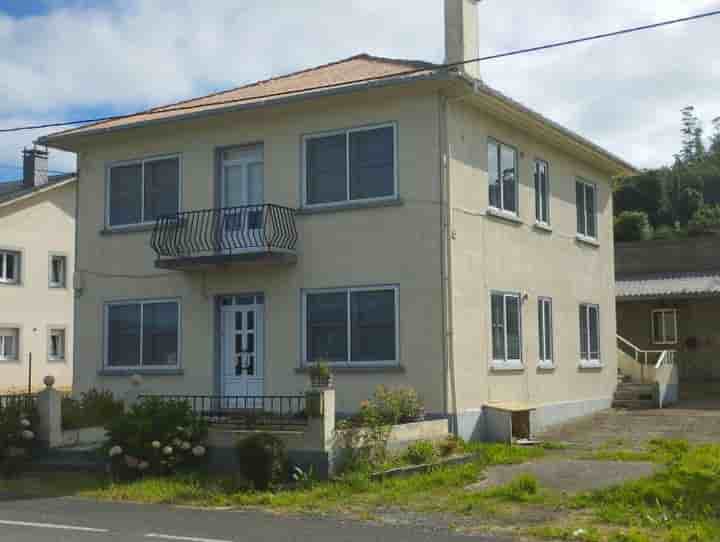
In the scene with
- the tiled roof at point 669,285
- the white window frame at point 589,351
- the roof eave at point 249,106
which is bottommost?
the white window frame at point 589,351

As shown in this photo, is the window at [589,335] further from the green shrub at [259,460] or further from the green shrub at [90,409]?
the green shrub at [259,460]

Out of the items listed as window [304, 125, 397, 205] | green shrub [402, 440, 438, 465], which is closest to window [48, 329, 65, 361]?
window [304, 125, 397, 205]

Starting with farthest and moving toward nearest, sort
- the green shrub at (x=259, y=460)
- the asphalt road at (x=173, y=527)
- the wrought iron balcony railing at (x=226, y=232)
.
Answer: the wrought iron balcony railing at (x=226, y=232)
the green shrub at (x=259, y=460)
the asphalt road at (x=173, y=527)

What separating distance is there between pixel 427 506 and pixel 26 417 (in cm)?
775

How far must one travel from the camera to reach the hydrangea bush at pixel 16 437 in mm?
15656

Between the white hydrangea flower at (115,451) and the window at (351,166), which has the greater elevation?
the window at (351,166)

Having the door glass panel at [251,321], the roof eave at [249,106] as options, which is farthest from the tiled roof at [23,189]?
the door glass panel at [251,321]

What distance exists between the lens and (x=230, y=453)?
47.2ft

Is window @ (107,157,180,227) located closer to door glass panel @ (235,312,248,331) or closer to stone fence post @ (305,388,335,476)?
door glass panel @ (235,312,248,331)

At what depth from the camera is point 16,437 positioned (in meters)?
15.9

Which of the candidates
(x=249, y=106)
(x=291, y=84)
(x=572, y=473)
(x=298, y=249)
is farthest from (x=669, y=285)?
(x=572, y=473)

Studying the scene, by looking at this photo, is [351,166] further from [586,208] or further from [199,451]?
[586,208]

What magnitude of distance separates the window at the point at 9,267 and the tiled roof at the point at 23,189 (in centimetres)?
196

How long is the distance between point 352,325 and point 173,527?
7.51 meters
